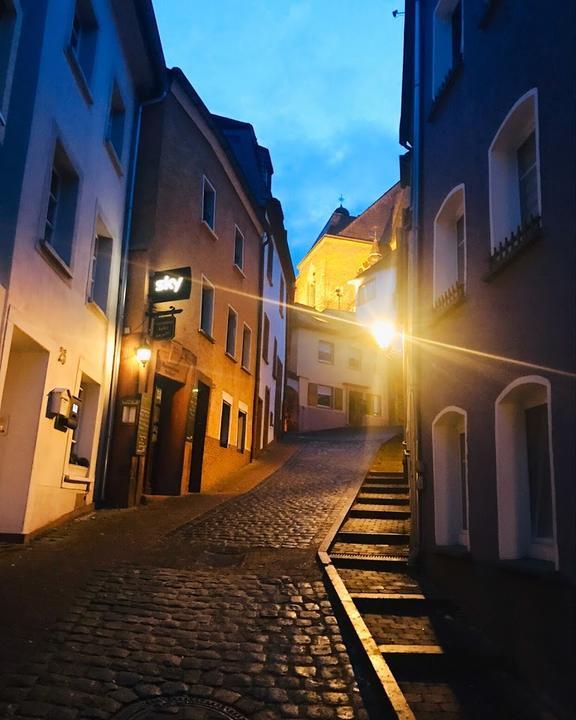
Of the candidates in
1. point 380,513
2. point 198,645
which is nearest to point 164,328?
point 380,513

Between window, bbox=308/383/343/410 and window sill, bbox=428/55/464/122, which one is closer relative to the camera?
window sill, bbox=428/55/464/122

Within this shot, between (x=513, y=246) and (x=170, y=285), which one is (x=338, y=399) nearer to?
(x=170, y=285)

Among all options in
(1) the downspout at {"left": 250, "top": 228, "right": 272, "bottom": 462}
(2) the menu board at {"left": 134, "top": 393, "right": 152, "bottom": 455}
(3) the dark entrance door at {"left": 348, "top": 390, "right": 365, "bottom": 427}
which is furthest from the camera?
(3) the dark entrance door at {"left": 348, "top": 390, "right": 365, "bottom": 427}

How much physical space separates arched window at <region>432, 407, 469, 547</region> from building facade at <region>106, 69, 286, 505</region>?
6.44 meters

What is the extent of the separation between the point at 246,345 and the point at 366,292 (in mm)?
17113

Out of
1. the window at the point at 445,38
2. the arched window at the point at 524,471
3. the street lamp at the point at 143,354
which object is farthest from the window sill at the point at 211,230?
the arched window at the point at 524,471

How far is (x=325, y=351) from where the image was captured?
3888 centimetres

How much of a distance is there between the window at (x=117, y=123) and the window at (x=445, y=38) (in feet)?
21.0

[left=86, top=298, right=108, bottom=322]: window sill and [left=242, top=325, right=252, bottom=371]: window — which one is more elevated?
[left=242, top=325, right=252, bottom=371]: window

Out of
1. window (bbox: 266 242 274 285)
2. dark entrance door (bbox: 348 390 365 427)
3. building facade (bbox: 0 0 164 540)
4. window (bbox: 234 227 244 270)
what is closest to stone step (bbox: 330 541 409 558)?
building facade (bbox: 0 0 164 540)

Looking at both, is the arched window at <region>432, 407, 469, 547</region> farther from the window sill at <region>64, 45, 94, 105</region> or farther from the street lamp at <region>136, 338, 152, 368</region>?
the window sill at <region>64, 45, 94, 105</region>

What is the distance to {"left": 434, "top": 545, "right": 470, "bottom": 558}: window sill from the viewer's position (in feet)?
22.0

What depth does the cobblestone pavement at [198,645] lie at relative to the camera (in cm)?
435

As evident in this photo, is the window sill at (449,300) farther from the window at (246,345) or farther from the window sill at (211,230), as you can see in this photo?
the window at (246,345)
